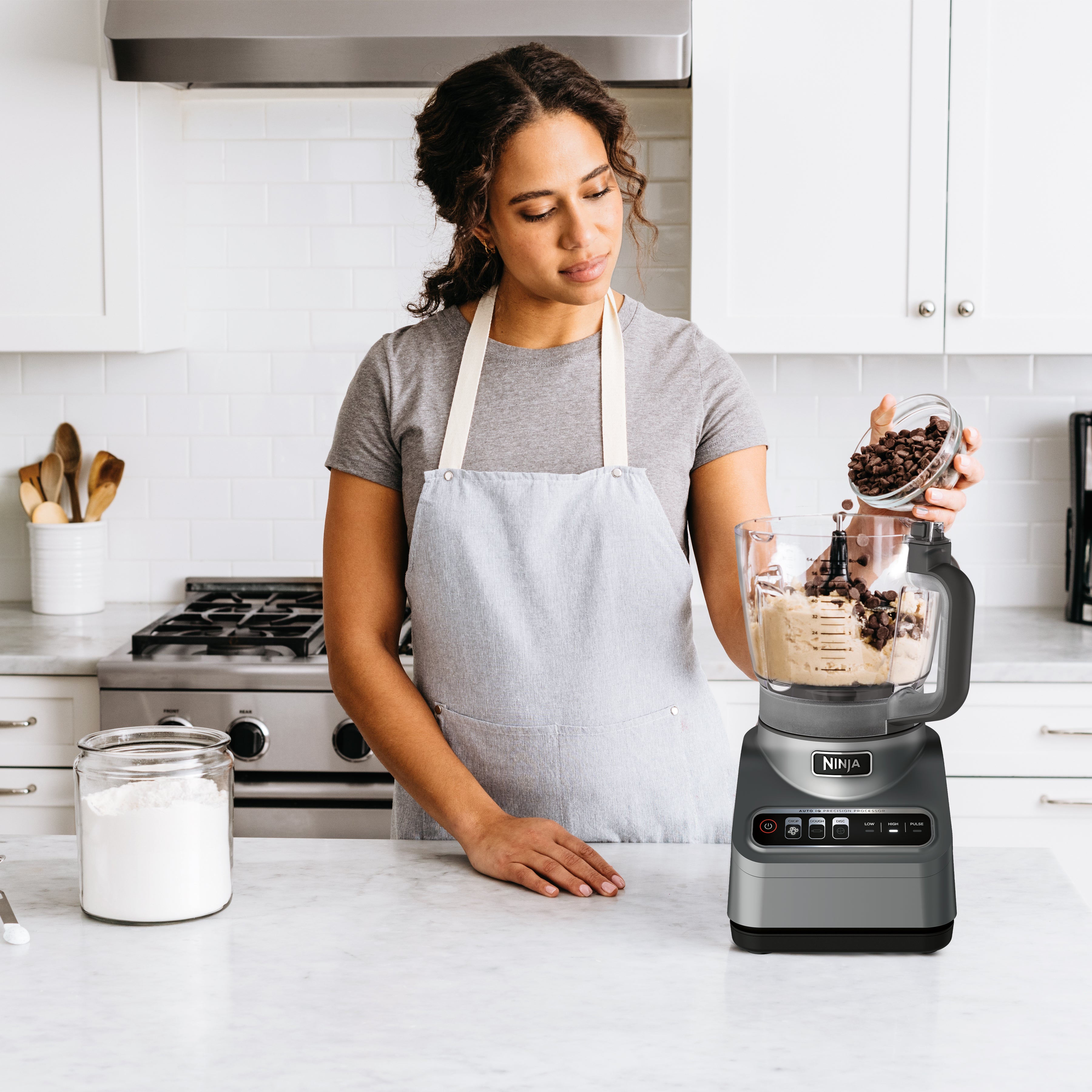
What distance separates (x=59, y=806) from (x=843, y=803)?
1876 millimetres

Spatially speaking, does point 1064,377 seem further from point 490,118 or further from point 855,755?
point 855,755

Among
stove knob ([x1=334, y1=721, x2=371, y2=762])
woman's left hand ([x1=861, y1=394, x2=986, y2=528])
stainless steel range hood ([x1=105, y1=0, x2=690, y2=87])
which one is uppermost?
stainless steel range hood ([x1=105, y1=0, x2=690, y2=87])

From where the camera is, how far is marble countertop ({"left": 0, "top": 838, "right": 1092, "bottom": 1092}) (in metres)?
0.91

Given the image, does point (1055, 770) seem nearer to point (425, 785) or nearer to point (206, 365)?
point (425, 785)

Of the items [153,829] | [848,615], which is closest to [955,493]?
[848,615]

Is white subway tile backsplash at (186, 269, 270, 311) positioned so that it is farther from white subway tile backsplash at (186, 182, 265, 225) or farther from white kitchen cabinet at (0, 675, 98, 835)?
white kitchen cabinet at (0, 675, 98, 835)

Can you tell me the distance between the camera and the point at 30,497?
296 centimetres

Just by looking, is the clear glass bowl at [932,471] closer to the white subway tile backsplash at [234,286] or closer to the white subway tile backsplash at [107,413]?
the white subway tile backsplash at [234,286]

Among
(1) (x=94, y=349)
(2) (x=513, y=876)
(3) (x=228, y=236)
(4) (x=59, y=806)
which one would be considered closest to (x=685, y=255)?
(3) (x=228, y=236)

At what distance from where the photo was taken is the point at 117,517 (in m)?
3.07

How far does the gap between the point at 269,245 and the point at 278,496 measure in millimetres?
588

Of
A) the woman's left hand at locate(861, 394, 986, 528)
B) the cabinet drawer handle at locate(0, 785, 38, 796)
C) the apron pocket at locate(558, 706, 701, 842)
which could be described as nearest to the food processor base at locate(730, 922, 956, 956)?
the woman's left hand at locate(861, 394, 986, 528)

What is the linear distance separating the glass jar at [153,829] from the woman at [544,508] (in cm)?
35

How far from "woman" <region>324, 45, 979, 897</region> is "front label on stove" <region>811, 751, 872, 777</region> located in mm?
381
